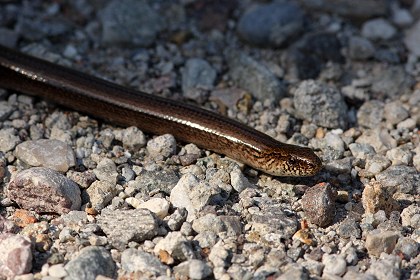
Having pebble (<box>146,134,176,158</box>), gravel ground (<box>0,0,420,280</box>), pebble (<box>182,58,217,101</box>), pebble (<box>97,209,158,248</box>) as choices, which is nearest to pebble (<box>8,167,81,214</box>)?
gravel ground (<box>0,0,420,280</box>)

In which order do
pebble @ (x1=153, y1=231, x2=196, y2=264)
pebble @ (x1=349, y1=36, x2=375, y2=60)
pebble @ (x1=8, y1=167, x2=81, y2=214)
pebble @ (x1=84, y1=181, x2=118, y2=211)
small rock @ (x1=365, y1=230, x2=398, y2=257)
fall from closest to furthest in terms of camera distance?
pebble @ (x1=153, y1=231, x2=196, y2=264), small rock @ (x1=365, y1=230, x2=398, y2=257), pebble @ (x1=8, y1=167, x2=81, y2=214), pebble @ (x1=84, y1=181, x2=118, y2=211), pebble @ (x1=349, y1=36, x2=375, y2=60)

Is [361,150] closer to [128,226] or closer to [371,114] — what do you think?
[371,114]

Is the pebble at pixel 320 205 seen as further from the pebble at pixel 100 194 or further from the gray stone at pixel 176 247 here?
the pebble at pixel 100 194

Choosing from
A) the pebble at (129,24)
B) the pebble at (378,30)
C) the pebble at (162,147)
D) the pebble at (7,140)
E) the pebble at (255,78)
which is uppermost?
the pebble at (378,30)

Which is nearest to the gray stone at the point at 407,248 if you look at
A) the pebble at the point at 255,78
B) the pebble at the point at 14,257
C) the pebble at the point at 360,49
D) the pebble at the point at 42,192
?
the pebble at the point at 255,78

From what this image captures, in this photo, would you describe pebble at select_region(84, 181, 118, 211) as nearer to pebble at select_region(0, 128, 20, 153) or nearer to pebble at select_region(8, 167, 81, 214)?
pebble at select_region(8, 167, 81, 214)
